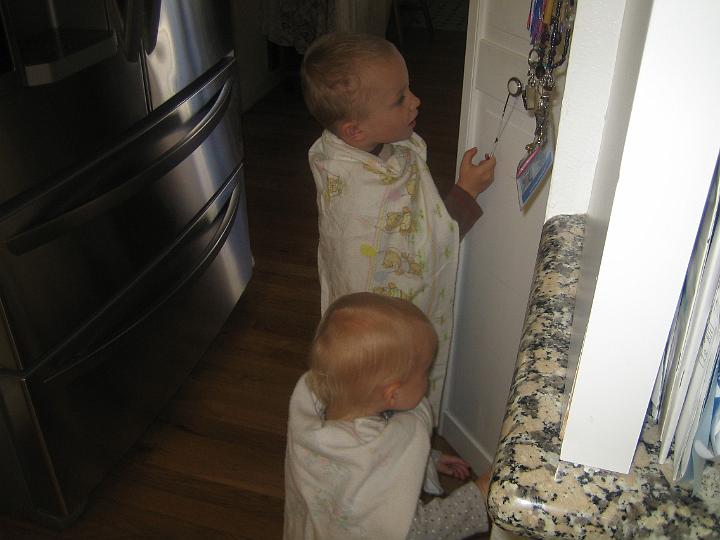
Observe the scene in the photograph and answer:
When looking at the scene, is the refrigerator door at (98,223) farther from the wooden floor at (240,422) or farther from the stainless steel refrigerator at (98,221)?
the wooden floor at (240,422)

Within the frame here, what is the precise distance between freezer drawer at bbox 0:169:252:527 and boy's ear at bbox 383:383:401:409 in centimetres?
71

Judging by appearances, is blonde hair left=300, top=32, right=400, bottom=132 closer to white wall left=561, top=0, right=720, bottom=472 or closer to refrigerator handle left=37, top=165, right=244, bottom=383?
refrigerator handle left=37, top=165, right=244, bottom=383

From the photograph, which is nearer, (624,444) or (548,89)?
(624,444)

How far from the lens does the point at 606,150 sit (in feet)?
1.72

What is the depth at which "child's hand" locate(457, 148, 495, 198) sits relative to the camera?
1407 mm

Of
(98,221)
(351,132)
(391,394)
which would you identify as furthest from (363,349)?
(98,221)

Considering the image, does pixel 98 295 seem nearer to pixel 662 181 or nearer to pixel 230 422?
pixel 230 422

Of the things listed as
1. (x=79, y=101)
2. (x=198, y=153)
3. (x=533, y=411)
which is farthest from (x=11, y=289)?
(x=533, y=411)

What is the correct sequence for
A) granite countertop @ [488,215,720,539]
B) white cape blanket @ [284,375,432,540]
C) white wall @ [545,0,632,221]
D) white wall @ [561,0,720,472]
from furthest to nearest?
white cape blanket @ [284,375,432,540] < white wall @ [545,0,632,221] < granite countertop @ [488,215,720,539] < white wall @ [561,0,720,472]

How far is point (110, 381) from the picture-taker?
163cm

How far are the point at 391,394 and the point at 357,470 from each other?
12 centimetres

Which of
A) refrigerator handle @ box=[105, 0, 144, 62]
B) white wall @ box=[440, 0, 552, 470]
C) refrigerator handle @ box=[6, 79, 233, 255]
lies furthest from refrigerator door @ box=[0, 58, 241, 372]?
white wall @ box=[440, 0, 552, 470]

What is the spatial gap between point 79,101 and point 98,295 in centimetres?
40

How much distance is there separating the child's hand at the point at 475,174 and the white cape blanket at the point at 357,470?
503 mm
